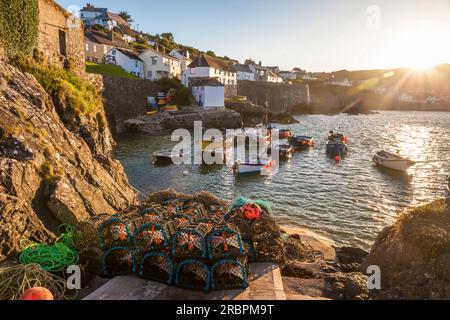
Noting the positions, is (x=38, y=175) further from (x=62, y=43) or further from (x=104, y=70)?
(x=104, y=70)

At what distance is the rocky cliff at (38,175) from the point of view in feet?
29.3

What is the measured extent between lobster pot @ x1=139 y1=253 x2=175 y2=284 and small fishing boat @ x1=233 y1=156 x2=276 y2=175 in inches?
815

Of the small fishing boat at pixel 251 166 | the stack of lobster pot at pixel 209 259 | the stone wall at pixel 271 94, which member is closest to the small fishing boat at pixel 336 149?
the small fishing boat at pixel 251 166

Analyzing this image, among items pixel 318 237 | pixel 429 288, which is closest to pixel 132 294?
pixel 429 288

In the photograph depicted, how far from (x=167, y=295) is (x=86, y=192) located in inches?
A: 233

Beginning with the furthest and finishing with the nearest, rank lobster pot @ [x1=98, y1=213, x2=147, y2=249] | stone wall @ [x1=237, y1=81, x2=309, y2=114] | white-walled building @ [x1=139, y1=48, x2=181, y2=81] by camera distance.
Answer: stone wall @ [x1=237, y1=81, x2=309, y2=114] → white-walled building @ [x1=139, y1=48, x2=181, y2=81] → lobster pot @ [x1=98, y1=213, x2=147, y2=249]

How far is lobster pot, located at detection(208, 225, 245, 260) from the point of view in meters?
8.13

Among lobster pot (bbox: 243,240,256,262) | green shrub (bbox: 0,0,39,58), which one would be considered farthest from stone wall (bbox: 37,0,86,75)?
lobster pot (bbox: 243,240,256,262)

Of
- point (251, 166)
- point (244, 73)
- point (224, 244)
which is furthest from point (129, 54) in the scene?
point (224, 244)

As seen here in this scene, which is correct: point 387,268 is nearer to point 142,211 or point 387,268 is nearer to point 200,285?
point 200,285

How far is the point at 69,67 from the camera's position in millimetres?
29938

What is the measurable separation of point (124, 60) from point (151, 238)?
206 feet

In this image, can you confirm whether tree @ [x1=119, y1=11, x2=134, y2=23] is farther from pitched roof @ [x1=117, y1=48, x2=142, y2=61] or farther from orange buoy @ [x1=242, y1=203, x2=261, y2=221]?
orange buoy @ [x1=242, y1=203, x2=261, y2=221]

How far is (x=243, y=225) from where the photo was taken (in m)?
10.2
